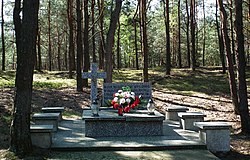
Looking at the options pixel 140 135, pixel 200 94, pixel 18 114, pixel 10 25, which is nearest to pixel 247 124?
pixel 140 135

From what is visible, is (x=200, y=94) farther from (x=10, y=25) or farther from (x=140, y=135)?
(x=10, y=25)

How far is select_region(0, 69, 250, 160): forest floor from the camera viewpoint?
8.47m

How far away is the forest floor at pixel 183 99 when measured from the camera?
8467mm

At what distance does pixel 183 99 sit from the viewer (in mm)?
16000

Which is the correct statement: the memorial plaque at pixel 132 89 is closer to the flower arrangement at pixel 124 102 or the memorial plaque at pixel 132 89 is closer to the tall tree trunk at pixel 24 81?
the flower arrangement at pixel 124 102

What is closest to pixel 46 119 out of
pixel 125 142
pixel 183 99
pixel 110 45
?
pixel 125 142

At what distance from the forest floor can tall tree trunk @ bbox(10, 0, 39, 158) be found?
0.41m

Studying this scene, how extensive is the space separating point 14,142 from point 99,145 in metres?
1.91

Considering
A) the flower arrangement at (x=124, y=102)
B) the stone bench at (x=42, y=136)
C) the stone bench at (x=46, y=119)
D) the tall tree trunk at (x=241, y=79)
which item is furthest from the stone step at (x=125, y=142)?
the tall tree trunk at (x=241, y=79)

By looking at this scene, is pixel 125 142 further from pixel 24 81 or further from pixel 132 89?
pixel 132 89

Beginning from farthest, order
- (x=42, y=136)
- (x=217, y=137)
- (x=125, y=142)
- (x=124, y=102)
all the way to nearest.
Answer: (x=124, y=102) → (x=125, y=142) → (x=217, y=137) → (x=42, y=136)

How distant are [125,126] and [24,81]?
10.6 feet

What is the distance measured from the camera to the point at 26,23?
670cm

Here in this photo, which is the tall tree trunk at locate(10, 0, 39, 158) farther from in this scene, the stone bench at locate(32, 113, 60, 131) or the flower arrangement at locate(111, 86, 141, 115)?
the flower arrangement at locate(111, 86, 141, 115)
